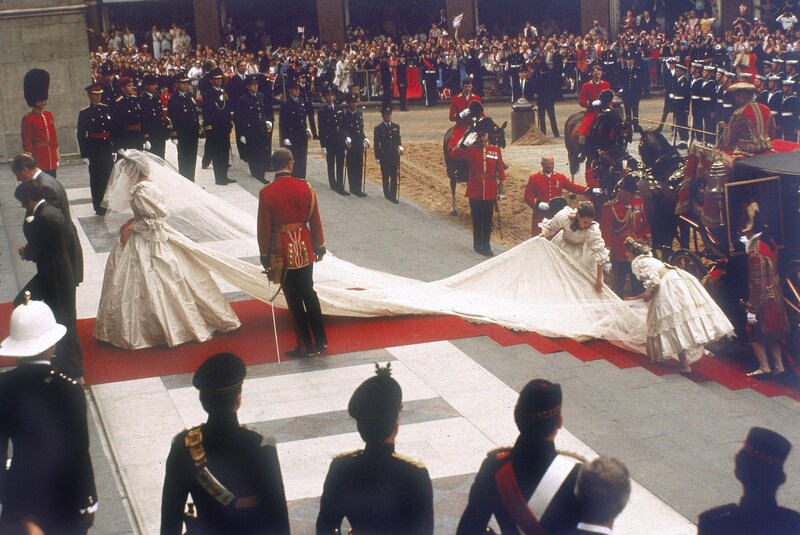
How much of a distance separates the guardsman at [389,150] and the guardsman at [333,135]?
2.29ft

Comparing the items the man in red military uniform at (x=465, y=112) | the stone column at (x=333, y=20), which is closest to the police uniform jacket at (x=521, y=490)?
the man in red military uniform at (x=465, y=112)

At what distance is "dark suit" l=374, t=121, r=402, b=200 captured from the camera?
19234 mm

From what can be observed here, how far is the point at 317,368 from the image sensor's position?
34.8 ft

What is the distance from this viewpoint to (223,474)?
14.8 feet

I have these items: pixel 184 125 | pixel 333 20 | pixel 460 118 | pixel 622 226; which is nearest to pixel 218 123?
pixel 184 125

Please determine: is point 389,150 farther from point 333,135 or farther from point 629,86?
point 629,86

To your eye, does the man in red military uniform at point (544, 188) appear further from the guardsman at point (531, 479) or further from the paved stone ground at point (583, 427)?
the guardsman at point (531, 479)

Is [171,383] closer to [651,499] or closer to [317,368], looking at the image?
[317,368]

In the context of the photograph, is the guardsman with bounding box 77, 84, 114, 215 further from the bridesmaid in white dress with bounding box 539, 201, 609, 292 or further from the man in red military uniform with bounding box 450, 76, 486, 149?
the bridesmaid in white dress with bounding box 539, 201, 609, 292

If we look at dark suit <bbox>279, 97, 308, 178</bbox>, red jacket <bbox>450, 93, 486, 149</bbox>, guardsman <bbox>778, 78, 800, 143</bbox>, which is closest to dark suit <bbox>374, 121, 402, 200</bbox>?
red jacket <bbox>450, 93, 486, 149</bbox>

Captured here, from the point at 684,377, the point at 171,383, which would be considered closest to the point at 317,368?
the point at 171,383

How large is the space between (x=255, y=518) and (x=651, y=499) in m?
4.00

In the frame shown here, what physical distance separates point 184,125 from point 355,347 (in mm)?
9356

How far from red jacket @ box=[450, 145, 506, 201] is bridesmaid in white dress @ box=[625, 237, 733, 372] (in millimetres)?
5061
